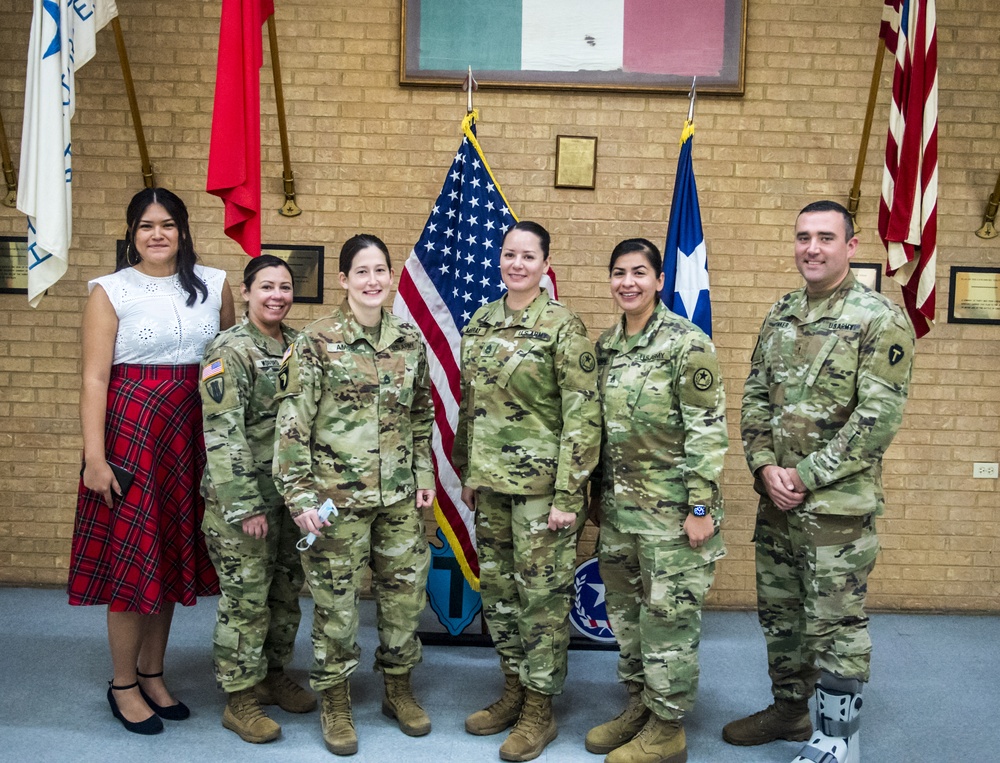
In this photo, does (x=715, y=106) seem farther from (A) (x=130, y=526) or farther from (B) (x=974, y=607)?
(A) (x=130, y=526)

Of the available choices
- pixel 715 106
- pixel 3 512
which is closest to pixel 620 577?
pixel 715 106

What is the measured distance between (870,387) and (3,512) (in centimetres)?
380

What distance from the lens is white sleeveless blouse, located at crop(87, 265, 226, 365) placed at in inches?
108

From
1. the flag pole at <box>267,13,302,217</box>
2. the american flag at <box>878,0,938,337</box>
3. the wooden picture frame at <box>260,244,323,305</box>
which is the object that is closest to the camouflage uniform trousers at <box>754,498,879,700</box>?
the american flag at <box>878,0,938,337</box>

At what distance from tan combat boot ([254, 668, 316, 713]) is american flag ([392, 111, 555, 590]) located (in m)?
0.76

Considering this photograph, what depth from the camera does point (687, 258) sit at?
337cm

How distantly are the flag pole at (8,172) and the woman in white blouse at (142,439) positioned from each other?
4.79ft

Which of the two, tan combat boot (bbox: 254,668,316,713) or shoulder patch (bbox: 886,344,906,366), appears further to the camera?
tan combat boot (bbox: 254,668,316,713)

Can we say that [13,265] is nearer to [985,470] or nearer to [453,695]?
[453,695]

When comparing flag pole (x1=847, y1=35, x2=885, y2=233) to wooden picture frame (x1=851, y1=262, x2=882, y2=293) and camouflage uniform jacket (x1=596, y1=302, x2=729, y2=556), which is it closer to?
wooden picture frame (x1=851, y1=262, x2=882, y2=293)

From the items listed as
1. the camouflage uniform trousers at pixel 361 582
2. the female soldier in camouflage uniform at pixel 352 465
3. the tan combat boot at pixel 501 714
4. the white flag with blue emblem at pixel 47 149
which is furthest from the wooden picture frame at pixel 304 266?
the tan combat boot at pixel 501 714

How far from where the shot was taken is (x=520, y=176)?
12.8 feet

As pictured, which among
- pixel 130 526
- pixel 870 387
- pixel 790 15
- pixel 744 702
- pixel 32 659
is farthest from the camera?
pixel 790 15

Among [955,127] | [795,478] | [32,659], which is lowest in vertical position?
[32,659]
